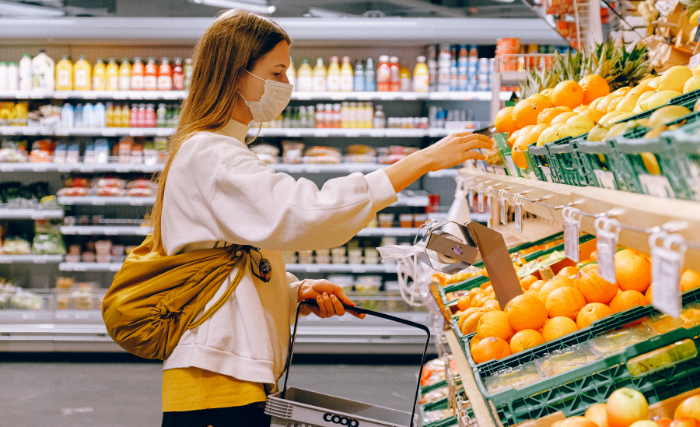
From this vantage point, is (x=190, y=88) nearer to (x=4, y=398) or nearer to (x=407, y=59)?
(x=4, y=398)

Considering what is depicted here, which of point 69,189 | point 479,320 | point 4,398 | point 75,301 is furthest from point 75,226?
point 479,320

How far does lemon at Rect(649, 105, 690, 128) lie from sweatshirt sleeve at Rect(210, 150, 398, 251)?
520 mm

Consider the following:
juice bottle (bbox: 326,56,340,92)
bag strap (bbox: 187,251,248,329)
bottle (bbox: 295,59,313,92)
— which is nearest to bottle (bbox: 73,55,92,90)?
bottle (bbox: 295,59,313,92)

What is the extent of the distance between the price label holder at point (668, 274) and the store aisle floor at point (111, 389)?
3.07 metres

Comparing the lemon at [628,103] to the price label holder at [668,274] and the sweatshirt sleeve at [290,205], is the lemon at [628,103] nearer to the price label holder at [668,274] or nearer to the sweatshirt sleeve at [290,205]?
the sweatshirt sleeve at [290,205]

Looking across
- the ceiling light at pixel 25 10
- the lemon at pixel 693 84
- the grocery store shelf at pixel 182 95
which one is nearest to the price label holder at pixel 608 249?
the lemon at pixel 693 84

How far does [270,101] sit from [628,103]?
0.82 metres

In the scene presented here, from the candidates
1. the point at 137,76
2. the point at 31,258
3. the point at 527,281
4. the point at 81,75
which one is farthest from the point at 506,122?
the point at 31,258

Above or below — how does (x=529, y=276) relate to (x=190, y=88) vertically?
below

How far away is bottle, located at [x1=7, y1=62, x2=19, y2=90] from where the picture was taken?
15.0 ft

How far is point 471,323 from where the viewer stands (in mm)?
1596

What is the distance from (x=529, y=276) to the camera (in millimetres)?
1804

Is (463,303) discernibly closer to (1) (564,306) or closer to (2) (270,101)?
(1) (564,306)

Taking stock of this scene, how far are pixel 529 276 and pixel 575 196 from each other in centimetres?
90
